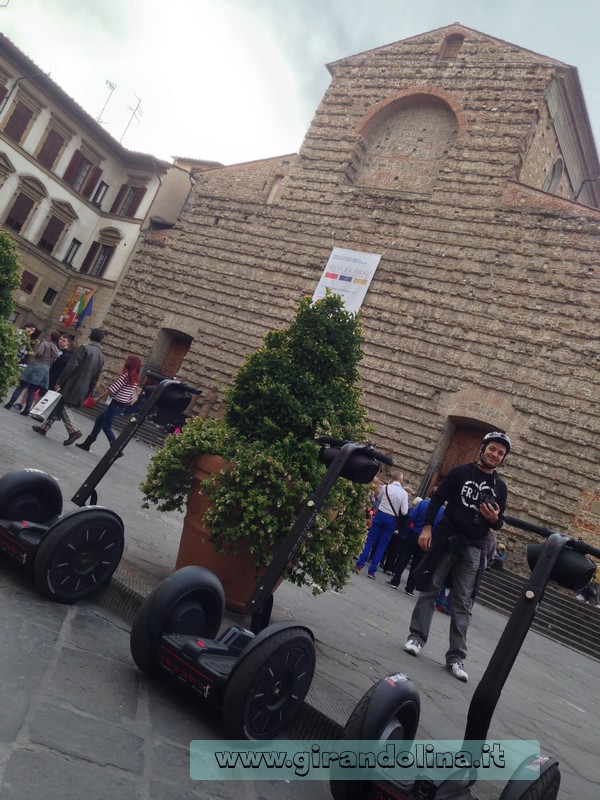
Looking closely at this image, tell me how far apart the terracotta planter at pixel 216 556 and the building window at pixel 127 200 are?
25.9m

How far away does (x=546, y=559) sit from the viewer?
2523 mm

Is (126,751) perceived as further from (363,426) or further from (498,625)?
(498,625)

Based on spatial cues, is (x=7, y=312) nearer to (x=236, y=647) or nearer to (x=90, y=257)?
(x=236, y=647)

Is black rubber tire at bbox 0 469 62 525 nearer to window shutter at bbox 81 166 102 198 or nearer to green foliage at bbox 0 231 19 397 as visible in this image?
green foliage at bbox 0 231 19 397

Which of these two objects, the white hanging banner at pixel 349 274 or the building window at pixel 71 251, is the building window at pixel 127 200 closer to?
the building window at pixel 71 251

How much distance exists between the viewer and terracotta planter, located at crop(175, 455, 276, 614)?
402 cm

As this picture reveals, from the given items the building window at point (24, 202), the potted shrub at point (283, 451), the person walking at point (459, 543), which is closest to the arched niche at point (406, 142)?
the person walking at point (459, 543)

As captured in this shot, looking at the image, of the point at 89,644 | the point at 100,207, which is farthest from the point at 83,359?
the point at 100,207

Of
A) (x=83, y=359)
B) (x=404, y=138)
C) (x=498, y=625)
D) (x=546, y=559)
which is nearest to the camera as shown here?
(x=546, y=559)

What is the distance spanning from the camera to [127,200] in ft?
94.1

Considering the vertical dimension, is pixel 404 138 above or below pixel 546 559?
above

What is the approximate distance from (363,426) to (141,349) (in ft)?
54.3

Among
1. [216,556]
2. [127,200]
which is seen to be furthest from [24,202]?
[216,556]

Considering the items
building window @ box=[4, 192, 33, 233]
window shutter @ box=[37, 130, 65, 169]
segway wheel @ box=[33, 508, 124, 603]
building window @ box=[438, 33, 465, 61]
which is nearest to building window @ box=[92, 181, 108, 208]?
window shutter @ box=[37, 130, 65, 169]
